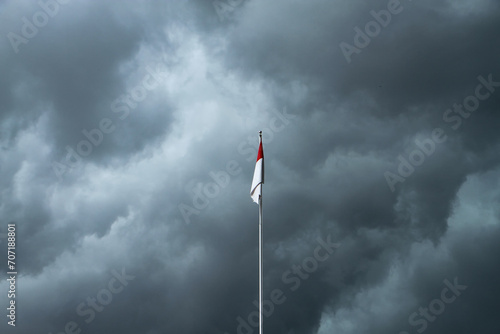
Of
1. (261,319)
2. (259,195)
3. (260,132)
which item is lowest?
(261,319)

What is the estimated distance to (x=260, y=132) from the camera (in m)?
44.0

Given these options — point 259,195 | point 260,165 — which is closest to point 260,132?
point 260,165

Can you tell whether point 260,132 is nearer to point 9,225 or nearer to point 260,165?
point 260,165

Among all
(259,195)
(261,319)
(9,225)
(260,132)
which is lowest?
(261,319)

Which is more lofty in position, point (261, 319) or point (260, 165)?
point (260, 165)

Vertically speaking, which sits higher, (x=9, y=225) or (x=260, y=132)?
(x=9, y=225)

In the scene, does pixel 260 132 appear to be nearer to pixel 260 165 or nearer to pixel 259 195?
pixel 260 165

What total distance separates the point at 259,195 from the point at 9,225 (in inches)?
1380

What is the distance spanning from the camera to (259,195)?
144 ft

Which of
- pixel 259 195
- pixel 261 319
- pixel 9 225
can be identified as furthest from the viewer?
pixel 9 225

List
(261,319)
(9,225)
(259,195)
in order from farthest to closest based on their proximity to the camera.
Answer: (9,225) → (259,195) → (261,319)

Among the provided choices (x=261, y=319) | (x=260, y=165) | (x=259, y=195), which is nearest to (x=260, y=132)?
(x=260, y=165)

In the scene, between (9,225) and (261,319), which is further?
(9,225)

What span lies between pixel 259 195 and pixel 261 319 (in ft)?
37.2
